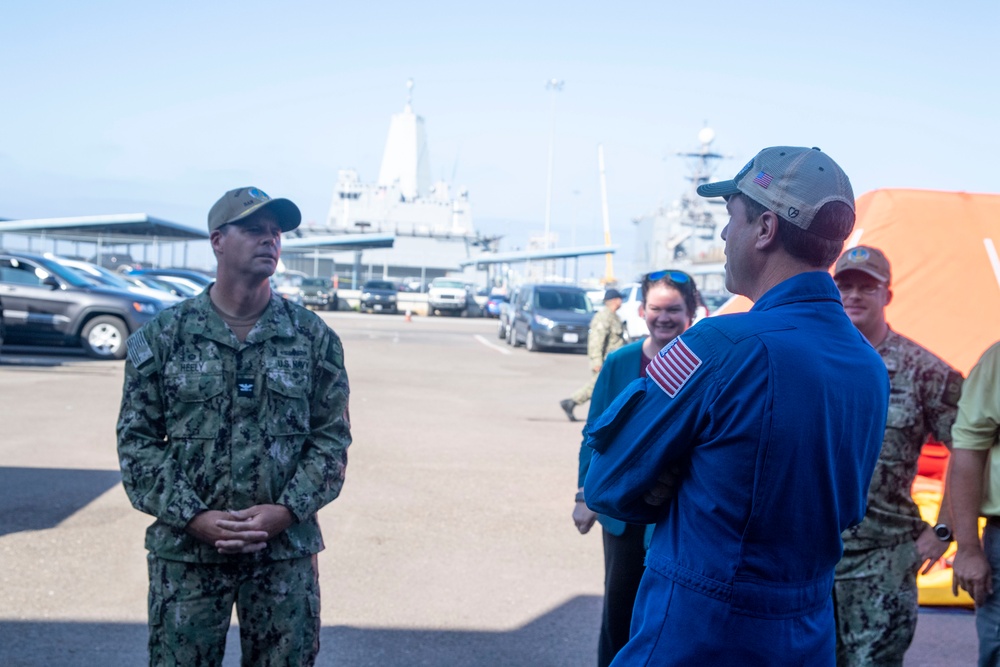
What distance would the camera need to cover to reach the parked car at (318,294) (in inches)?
1680

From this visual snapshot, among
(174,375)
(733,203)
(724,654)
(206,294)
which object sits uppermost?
(733,203)

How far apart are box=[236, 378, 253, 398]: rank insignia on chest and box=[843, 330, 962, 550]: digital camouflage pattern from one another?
2182mm

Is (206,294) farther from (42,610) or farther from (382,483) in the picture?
(382,483)

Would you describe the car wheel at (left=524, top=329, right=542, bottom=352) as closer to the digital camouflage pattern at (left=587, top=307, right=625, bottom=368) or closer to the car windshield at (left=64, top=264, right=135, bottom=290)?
the car windshield at (left=64, top=264, right=135, bottom=290)

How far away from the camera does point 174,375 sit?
309 cm

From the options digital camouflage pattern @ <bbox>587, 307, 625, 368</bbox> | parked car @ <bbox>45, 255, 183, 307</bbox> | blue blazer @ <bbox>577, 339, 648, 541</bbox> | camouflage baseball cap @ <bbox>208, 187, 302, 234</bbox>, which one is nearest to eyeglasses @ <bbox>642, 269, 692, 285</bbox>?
blue blazer @ <bbox>577, 339, 648, 541</bbox>

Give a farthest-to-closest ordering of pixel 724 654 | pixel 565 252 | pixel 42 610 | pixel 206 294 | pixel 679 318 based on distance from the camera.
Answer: pixel 565 252 < pixel 42 610 < pixel 679 318 < pixel 206 294 < pixel 724 654

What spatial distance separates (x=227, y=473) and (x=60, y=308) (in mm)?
15349

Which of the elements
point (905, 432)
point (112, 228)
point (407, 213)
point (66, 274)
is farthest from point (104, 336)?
point (407, 213)

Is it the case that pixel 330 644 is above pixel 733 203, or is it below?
below

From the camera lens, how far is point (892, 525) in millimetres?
3531

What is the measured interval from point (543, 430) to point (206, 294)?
854 centimetres

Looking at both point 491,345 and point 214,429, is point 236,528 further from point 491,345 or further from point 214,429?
point 491,345

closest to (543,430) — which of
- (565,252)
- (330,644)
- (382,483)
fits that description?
(382,483)
